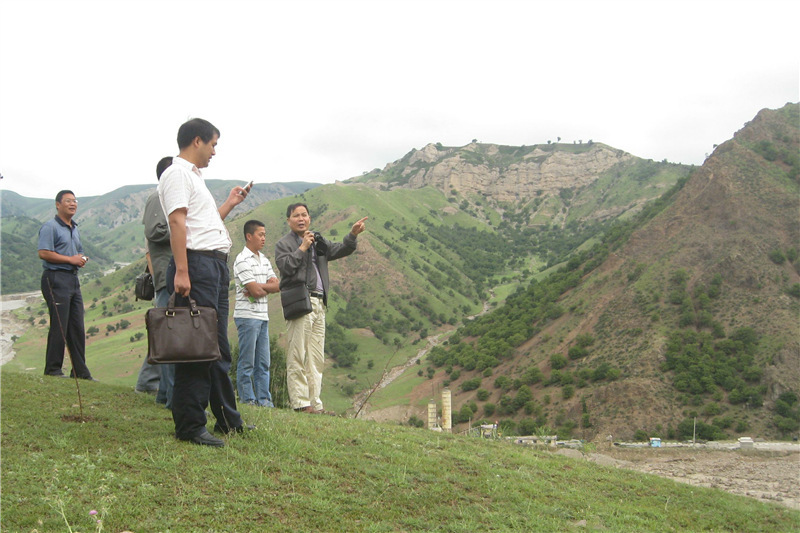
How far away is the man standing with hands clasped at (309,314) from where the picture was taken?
693 centimetres

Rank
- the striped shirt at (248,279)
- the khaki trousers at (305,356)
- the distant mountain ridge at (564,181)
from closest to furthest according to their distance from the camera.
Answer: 1. the khaki trousers at (305,356)
2. the striped shirt at (248,279)
3. the distant mountain ridge at (564,181)

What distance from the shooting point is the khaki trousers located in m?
7.04

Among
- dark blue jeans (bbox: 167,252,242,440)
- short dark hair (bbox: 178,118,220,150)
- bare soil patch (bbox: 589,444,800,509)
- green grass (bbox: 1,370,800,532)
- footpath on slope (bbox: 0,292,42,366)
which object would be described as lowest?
footpath on slope (bbox: 0,292,42,366)

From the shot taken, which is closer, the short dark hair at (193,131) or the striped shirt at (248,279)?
the short dark hair at (193,131)

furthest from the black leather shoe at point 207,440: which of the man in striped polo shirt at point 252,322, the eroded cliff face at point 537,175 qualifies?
the eroded cliff face at point 537,175

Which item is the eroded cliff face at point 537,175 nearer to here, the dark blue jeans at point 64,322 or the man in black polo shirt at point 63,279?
the man in black polo shirt at point 63,279

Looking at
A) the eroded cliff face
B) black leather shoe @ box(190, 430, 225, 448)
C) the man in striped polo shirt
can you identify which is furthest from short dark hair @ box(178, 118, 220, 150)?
the eroded cliff face

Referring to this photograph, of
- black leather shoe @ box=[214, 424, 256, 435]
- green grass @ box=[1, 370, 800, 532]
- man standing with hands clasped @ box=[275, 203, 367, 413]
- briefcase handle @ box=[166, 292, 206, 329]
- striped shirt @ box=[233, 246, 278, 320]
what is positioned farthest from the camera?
striped shirt @ box=[233, 246, 278, 320]

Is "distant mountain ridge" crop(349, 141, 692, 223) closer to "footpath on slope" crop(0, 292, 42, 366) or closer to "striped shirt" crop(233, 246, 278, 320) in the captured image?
"footpath on slope" crop(0, 292, 42, 366)

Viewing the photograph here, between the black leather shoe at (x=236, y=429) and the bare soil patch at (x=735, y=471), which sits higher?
the black leather shoe at (x=236, y=429)

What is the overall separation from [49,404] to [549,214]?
579 ft

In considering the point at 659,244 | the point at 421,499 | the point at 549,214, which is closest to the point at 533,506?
the point at 421,499

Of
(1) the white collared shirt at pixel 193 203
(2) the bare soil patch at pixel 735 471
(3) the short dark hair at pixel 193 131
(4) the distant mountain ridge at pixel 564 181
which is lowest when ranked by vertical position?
(2) the bare soil patch at pixel 735 471

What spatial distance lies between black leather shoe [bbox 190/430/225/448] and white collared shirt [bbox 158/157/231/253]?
5.19 ft
